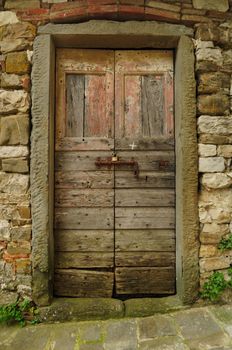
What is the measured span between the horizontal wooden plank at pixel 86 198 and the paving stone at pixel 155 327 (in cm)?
105

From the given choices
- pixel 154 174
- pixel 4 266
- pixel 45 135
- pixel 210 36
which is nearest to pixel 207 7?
pixel 210 36

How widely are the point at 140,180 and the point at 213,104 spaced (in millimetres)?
982

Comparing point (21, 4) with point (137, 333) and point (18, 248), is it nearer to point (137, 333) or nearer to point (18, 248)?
point (18, 248)

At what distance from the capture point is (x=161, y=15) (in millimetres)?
2400

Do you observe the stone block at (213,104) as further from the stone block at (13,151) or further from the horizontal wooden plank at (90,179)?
the stone block at (13,151)

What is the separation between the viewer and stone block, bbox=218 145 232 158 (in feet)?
7.91

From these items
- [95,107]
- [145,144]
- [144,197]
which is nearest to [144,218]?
[144,197]

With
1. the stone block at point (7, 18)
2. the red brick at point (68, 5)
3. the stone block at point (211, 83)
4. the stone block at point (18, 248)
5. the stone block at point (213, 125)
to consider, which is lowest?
the stone block at point (18, 248)

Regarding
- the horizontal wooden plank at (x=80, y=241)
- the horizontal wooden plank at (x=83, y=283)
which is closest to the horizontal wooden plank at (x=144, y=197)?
the horizontal wooden plank at (x=80, y=241)

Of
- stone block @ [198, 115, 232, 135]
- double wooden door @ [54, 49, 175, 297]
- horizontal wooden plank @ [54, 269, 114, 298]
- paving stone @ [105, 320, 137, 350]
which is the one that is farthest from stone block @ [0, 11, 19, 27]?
paving stone @ [105, 320, 137, 350]

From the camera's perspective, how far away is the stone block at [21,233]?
236 centimetres

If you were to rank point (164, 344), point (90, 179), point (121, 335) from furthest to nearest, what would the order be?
1. point (90, 179)
2. point (121, 335)
3. point (164, 344)

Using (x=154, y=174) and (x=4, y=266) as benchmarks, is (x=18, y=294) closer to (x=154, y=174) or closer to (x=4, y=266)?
(x=4, y=266)

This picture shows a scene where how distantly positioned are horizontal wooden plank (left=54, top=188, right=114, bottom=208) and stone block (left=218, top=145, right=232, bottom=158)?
1.08 metres
